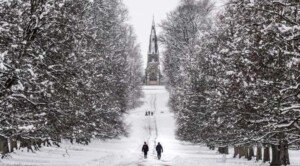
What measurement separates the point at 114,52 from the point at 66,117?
928 inches

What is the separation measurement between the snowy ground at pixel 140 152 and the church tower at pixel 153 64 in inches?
326

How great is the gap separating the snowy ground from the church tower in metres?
8.29

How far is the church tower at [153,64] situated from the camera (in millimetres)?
116762

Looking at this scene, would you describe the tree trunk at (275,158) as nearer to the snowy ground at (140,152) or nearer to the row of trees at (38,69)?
the snowy ground at (140,152)

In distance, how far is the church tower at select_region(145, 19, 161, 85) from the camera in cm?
11676

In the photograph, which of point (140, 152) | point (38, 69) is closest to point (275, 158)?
point (38, 69)

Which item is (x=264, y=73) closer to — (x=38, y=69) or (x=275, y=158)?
(x=38, y=69)

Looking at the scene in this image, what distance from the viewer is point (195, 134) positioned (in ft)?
108

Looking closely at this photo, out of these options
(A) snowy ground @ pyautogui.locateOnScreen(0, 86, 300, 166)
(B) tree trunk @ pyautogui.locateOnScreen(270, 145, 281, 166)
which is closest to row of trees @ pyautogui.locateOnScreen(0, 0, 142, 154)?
(A) snowy ground @ pyautogui.locateOnScreen(0, 86, 300, 166)

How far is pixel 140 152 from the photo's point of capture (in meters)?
39.7

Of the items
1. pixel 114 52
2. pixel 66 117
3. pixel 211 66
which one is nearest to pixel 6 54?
pixel 66 117

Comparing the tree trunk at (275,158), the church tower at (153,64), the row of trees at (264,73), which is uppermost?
the church tower at (153,64)

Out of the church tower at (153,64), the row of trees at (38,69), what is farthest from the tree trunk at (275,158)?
the church tower at (153,64)

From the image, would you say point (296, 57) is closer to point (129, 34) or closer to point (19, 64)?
point (19, 64)
